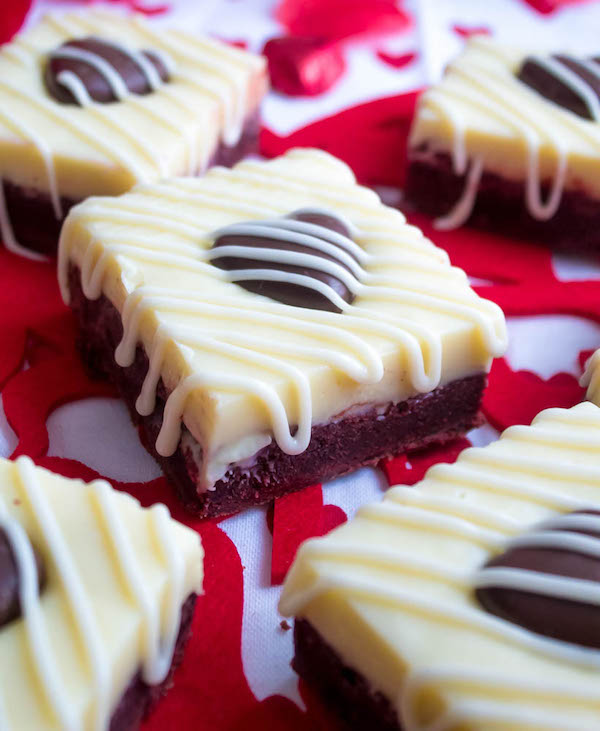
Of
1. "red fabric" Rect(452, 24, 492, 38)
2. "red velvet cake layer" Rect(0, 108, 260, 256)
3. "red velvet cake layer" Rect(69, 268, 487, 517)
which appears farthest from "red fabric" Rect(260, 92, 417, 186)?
"red velvet cake layer" Rect(69, 268, 487, 517)

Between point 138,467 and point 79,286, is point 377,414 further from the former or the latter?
point 79,286

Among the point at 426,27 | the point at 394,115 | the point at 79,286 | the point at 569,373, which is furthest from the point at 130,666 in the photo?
the point at 426,27

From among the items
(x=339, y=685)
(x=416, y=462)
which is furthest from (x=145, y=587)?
(x=416, y=462)

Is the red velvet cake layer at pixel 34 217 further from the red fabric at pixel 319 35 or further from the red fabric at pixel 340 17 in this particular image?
the red fabric at pixel 340 17

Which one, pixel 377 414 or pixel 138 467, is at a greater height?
pixel 377 414

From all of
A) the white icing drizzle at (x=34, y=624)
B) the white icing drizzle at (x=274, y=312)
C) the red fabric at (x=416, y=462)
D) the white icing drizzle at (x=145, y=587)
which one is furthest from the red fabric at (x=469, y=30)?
the white icing drizzle at (x=34, y=624)

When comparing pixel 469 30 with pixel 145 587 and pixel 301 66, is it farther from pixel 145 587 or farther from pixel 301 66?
pixel 145 587
